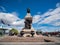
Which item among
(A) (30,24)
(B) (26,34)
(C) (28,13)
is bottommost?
(B) (26,34)

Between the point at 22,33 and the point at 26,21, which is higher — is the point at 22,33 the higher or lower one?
the lower one

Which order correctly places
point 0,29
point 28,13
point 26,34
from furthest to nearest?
point 0,29 < point 28,13 < point 26,34

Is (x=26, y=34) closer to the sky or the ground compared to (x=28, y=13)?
closer to the ground

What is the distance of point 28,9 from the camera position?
4559 cm

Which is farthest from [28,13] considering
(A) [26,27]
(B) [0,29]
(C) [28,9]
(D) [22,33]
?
(B) [0,29]

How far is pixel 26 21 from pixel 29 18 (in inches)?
56.4

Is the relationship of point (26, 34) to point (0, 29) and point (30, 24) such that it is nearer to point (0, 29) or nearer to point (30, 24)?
point (30, 24)

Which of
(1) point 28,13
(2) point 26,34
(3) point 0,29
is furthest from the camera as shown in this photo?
(3) point 0,29

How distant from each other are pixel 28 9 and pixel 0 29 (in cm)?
3999

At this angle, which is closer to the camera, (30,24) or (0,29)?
(30,24)

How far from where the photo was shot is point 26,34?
39562mm

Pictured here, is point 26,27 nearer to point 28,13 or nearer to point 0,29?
point 28,13

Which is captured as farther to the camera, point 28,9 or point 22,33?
point 28,9

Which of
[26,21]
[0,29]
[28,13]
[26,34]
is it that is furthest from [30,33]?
[0,29]
